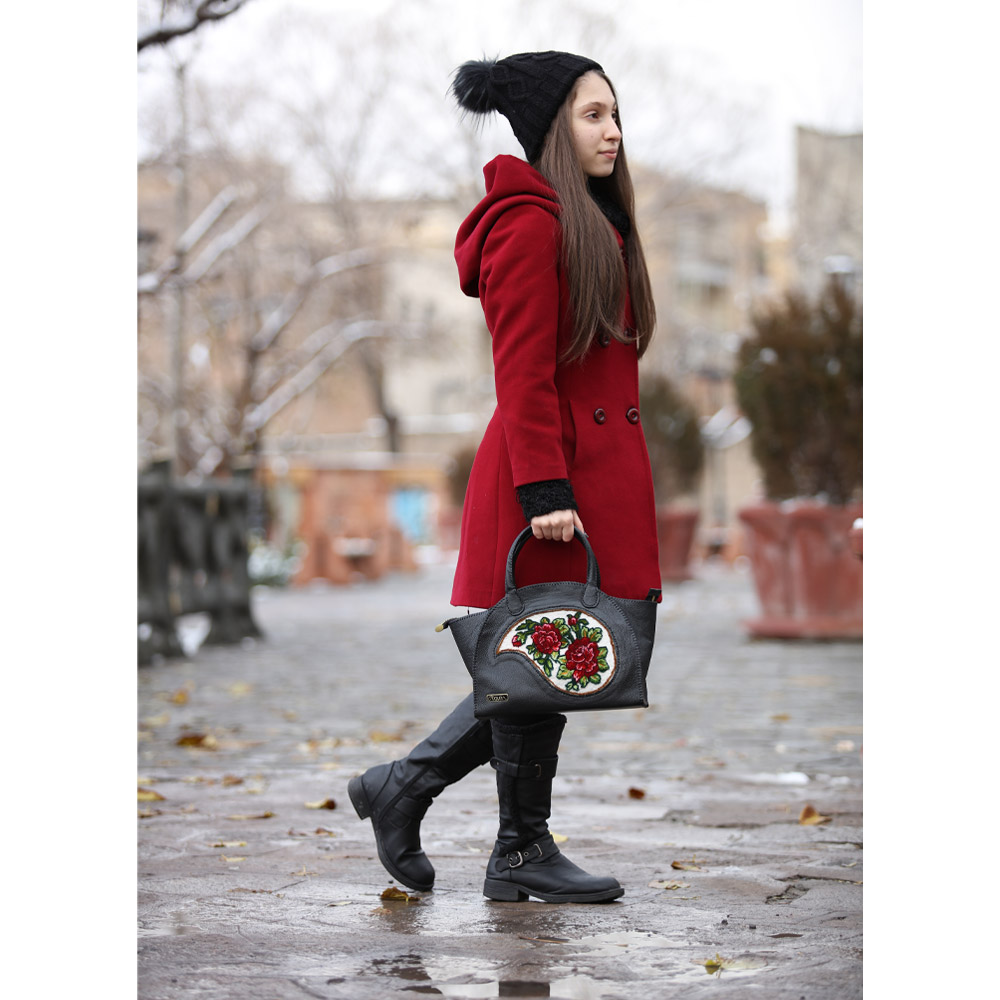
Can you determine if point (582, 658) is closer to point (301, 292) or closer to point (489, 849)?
point (489, 849)

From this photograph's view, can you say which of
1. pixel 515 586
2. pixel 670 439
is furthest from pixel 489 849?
pixel 670 439

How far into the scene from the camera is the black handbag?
301cm

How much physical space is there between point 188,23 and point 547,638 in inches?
191

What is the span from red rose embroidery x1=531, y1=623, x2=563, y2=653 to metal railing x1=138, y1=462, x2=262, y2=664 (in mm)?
7058

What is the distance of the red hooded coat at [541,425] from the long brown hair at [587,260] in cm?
3

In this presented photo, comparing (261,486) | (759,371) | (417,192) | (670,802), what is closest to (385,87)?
(417,192)

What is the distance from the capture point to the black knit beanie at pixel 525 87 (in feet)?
10.7

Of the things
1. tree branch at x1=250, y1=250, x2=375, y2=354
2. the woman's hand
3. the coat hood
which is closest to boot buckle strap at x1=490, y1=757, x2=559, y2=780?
the woman's hand

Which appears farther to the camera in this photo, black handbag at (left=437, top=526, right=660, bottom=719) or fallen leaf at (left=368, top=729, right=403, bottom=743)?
fallen leaf at (left=368, top=729, right=403, bottom=743)

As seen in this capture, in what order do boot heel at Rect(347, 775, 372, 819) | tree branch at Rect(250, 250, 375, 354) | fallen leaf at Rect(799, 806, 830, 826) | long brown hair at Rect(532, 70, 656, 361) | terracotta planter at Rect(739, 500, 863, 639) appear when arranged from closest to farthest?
long brown hair at Rect(532, 70, 656, 361), boot heel at Rect(347, 775, 372, 819), fallen leaf at Rect(799, 806, 830, 826), terracotta planter at Rect(739, 500, 863, 639), tree branch at Rect(250, 250, 375, 354)

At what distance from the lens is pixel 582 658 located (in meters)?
3.02

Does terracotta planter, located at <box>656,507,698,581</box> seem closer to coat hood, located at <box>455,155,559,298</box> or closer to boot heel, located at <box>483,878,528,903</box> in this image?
boot heel, located at <box>483,878,528,903</box>
